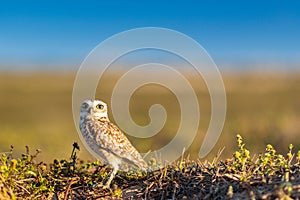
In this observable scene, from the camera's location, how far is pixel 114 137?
5848mm

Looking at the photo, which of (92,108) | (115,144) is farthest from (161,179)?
(92,108)

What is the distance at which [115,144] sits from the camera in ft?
19.1

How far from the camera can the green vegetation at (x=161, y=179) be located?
4.65 metres

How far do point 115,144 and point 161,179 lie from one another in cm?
85

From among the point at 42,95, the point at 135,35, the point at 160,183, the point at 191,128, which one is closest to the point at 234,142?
the point at 191,128

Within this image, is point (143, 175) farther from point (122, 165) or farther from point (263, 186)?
point (263, 186)

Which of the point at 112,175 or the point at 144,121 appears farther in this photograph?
the point at 144,121

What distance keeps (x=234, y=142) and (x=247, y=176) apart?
51.1 feet

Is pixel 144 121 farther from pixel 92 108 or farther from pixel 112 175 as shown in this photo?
pixel 112 175

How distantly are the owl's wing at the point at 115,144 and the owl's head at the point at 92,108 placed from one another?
0.33ft

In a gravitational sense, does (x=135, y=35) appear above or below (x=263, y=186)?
above

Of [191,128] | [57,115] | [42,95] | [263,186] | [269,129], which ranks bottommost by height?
[263,186]

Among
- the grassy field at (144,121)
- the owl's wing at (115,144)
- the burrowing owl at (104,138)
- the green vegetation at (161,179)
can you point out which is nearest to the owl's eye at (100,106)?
the burrowing owl at (104,138)

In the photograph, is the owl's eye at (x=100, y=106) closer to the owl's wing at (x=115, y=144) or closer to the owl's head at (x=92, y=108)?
the owl's head at (x=92, y=108)
